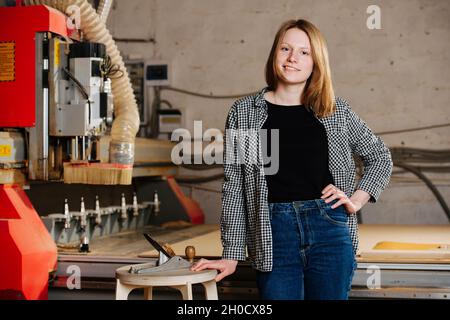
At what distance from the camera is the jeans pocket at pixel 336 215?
6.43ft

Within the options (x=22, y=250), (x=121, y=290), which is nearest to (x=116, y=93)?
(x=22, y=250)

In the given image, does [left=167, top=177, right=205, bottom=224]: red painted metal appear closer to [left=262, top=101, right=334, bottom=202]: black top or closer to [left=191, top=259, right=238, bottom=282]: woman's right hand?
[left=191, top=259, right=238, bottom=282]: woman's right hand

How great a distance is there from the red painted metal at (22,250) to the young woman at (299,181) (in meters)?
0.97

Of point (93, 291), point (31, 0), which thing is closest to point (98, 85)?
point (31, 0)

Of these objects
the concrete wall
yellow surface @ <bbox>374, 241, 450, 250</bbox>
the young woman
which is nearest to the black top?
the young woman

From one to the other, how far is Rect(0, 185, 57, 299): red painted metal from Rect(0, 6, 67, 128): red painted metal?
30 centimetres

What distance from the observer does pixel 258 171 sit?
2.02 metres

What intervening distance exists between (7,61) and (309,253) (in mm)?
1651

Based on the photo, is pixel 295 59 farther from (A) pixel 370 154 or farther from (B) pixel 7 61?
(B) pixel 7 61

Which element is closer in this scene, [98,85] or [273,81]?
[273,81]

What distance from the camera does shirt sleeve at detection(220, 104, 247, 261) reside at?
2.09 metres

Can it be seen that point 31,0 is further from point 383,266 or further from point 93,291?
point 383,266

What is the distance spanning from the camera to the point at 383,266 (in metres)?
2.76
